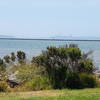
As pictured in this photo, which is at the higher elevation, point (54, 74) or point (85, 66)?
point (85, 66)

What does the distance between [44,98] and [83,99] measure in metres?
1.06

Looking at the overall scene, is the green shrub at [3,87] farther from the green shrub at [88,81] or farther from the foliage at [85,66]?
the foliage at [85,66]

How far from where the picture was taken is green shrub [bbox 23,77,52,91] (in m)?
14.4

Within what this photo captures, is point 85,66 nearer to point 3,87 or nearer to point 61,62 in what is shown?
point 61,62

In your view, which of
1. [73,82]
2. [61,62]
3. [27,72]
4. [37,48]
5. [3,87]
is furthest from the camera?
[37,48]

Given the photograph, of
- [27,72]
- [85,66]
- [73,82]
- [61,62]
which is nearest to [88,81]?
[73,82]

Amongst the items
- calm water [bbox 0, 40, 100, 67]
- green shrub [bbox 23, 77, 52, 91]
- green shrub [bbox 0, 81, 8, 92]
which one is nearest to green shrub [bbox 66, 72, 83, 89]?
green shrub [bbox 23, 77, 52, 91]

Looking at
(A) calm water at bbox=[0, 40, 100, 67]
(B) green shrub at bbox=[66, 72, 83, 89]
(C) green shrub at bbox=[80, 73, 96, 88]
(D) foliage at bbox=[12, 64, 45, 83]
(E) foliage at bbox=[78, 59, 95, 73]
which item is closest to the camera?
(B) green shrub at bbox=[66, 72, 83, 89]

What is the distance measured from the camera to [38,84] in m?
14.6

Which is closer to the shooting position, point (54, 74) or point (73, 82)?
point (73, 82)

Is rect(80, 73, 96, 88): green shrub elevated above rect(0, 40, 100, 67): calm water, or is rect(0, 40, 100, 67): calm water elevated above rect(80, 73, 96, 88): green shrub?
rect(80, 73, 96, 88): green shrub

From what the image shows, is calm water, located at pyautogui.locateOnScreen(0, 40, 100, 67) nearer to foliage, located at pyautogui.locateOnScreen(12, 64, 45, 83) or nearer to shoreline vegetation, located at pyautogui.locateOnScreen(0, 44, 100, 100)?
shoreline vegetation, located at pyautogui.locateOnScreen(0, 44, 100, 100)

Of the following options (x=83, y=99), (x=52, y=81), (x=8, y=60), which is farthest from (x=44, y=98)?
(x=8, y=60)

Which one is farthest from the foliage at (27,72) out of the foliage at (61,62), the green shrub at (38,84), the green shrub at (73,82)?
the green shrub at (73,82)
